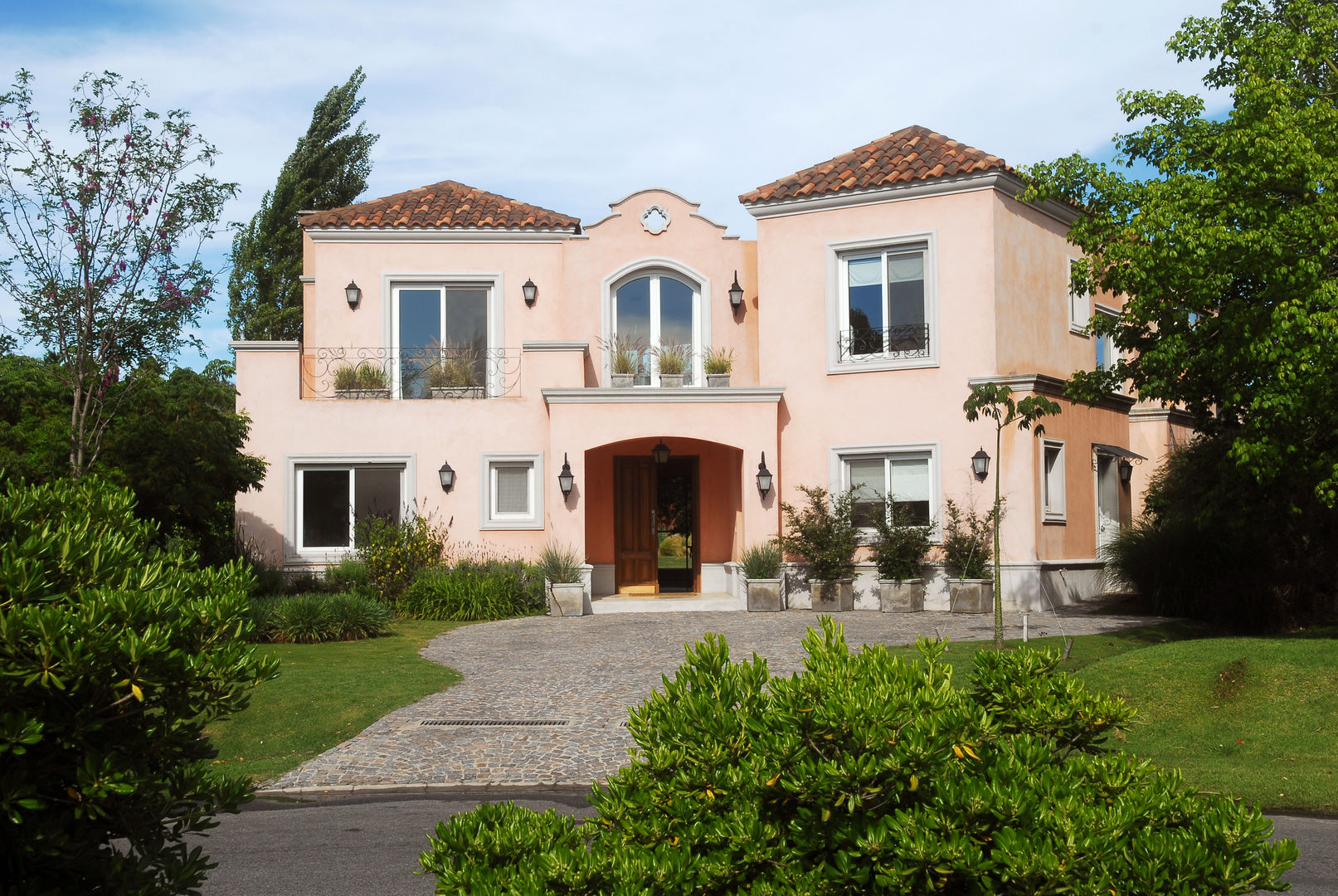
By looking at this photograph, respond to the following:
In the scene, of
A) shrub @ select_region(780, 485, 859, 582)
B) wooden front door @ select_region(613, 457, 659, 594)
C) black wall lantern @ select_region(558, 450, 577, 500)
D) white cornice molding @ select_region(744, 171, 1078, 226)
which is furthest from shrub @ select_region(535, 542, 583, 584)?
white cornice molding @ select_region(744, 171, 1078, 226)

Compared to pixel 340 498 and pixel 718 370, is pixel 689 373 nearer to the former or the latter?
pixel 718 370

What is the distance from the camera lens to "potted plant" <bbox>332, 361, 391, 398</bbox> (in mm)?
20000

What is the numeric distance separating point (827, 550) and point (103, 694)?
1539 cm

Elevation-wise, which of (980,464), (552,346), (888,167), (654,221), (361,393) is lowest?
(980,464)

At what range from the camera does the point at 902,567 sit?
1783 cm

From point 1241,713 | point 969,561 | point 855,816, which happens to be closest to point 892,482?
point 969,561

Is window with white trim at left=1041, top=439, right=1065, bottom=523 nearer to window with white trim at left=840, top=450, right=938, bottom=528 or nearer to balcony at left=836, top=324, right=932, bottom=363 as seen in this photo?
window with white trim at left=840, top=450, right=938, bottom=528

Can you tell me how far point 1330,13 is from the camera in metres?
13.1

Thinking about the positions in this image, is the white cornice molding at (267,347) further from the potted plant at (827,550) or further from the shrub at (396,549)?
the potted plant at (827,550)

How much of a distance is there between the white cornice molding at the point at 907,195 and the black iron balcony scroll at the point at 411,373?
5.61m

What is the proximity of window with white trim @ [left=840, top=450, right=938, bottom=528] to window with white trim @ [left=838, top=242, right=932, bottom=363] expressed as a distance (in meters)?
1.74

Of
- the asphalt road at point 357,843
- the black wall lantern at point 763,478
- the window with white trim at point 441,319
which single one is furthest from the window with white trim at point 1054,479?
the asphalt road at point 357,843

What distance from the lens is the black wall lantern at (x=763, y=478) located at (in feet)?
61.9

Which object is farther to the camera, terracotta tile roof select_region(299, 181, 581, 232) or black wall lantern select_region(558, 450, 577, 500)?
terracotta tile roof select_region(299, 181, 581, 232)
